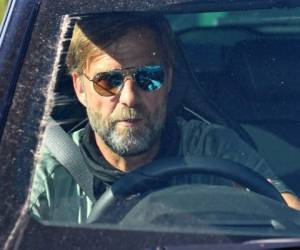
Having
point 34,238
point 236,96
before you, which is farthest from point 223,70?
point 34,238

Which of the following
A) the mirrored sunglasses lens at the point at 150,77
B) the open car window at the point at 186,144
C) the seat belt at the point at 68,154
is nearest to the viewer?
the open car window at the point at 186,144

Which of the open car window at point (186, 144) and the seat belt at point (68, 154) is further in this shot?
the seat belt at point (68, 154)

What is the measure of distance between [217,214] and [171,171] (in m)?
0.18

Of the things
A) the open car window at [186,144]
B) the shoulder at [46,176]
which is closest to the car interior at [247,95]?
the open car window at [186,144]

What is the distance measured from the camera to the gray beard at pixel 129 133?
235cm

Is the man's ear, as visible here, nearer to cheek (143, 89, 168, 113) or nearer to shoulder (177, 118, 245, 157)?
cheek (143, 89, 168, 113)

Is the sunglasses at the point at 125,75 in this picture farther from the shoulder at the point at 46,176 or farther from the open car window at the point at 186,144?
the shoulder at the point at 46,176

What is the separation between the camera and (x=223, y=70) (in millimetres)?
2545

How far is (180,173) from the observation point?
7.39 ft

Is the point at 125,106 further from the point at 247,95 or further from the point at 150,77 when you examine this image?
the point at 247,95

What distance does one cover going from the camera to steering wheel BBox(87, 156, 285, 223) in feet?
7.31

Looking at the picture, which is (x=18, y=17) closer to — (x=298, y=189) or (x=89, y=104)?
(x=89, y=104)

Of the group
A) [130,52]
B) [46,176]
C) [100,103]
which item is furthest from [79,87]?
[46,176]

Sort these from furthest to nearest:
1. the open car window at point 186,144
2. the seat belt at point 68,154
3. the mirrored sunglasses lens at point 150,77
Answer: the mirrored sunglasses lens at point 150,77 < the seat belt at point 68,154 < the open car window at point 186,144
